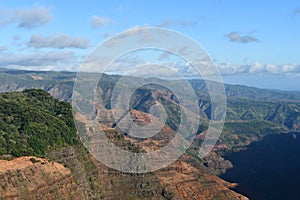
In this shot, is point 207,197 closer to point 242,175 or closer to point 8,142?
point 8,142

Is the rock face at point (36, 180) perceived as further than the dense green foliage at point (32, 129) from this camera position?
No

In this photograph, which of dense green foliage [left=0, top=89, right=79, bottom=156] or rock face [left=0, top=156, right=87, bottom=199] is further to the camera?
dense green foliage [left=0, top=89, right=79, bottom=156]

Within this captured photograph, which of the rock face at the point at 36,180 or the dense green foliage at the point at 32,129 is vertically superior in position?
the dense green foliage at the point at 32,129

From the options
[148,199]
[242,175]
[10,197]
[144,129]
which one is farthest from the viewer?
[242,175]

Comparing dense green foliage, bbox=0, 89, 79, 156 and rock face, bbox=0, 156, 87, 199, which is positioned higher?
dense green foliage, bbox=0, 89, 79, 156

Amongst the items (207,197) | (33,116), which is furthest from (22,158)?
(207,197)
